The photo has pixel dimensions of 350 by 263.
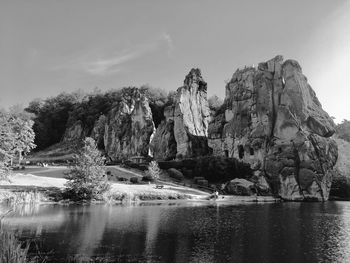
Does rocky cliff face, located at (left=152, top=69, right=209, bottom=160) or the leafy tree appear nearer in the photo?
rocky cliff face, located at (left=152, top=69, right=209, bottom=160)

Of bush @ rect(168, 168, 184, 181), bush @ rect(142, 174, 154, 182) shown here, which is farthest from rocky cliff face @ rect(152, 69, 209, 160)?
bush @ rect(142, 174, 154, 182)

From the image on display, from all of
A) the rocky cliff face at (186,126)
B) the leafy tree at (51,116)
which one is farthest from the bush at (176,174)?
the leafy tree at (51,116)

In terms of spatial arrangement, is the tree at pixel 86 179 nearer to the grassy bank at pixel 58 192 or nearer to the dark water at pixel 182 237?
the grassy bank at pixel 58 192

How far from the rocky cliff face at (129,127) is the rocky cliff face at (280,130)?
2981cm

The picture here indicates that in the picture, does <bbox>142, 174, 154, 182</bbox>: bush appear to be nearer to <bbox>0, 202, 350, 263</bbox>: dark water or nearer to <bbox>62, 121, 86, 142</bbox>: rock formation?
<bbox>0, 202, 350, 263</bbox>: dark water

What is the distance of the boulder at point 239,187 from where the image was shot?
3041 inches

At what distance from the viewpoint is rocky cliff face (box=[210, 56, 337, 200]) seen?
83.1 m

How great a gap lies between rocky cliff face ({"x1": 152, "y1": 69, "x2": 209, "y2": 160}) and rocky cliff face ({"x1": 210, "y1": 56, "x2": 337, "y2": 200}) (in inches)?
279

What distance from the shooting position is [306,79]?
10012 cm

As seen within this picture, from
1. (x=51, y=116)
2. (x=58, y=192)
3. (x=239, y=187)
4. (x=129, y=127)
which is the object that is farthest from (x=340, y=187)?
(x=51, y=116)

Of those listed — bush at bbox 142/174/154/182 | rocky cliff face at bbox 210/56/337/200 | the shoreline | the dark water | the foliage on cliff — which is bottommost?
the dark water

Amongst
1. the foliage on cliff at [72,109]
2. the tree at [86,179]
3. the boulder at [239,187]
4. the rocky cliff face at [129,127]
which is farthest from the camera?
the foliage on cliff at [72,109]

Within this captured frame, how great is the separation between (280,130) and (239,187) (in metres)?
21.7

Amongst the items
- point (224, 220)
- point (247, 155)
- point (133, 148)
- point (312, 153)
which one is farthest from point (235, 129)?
point (224, 220)
